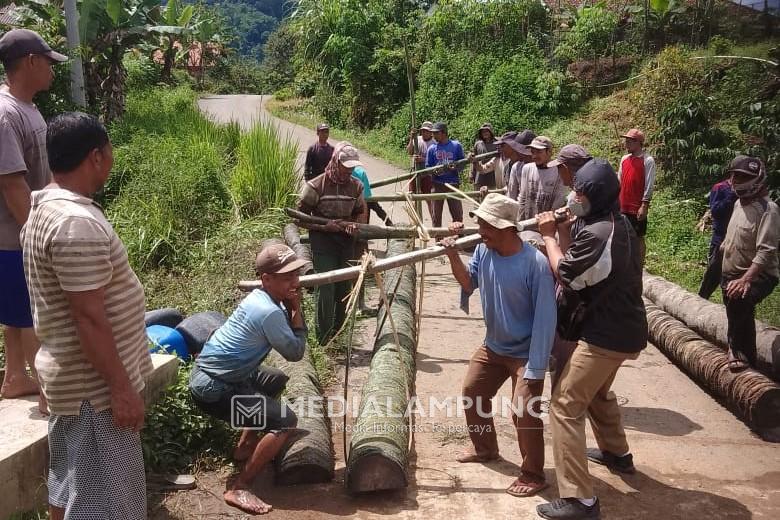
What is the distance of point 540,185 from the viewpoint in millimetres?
6496

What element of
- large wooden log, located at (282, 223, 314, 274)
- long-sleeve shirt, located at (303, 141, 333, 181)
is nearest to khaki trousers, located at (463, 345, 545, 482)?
large wooden log, located at (282, 223, 314, 274)

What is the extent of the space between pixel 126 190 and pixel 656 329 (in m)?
6.57

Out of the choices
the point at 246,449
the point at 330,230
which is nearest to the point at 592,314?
the point at 246,449

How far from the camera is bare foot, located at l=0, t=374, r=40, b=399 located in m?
3.83

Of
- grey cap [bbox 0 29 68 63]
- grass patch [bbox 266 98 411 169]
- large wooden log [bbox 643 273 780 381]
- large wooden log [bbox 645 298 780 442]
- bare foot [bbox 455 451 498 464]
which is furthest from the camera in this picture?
grass patch [bbox 266 98 411 169]

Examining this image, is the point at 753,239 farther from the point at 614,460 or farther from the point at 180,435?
the point at 180,435

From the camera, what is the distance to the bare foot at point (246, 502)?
148 inches

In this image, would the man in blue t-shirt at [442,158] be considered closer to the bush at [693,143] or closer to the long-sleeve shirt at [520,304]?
the bush at [693,143]

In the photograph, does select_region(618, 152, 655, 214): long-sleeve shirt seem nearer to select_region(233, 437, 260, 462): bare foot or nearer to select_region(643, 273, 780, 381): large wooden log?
select_region(643, 273, 780, 381): large wooden log

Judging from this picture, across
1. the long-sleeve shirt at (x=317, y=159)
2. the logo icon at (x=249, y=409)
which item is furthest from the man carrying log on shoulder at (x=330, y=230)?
the long-sleeve shirt at (x=317, y=159)

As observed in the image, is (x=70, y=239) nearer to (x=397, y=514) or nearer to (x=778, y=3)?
(x=397, y=514)

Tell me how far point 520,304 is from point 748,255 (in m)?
2.42

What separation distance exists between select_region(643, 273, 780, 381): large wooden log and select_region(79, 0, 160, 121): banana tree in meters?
10.3

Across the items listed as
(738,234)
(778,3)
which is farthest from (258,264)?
(778,3)
